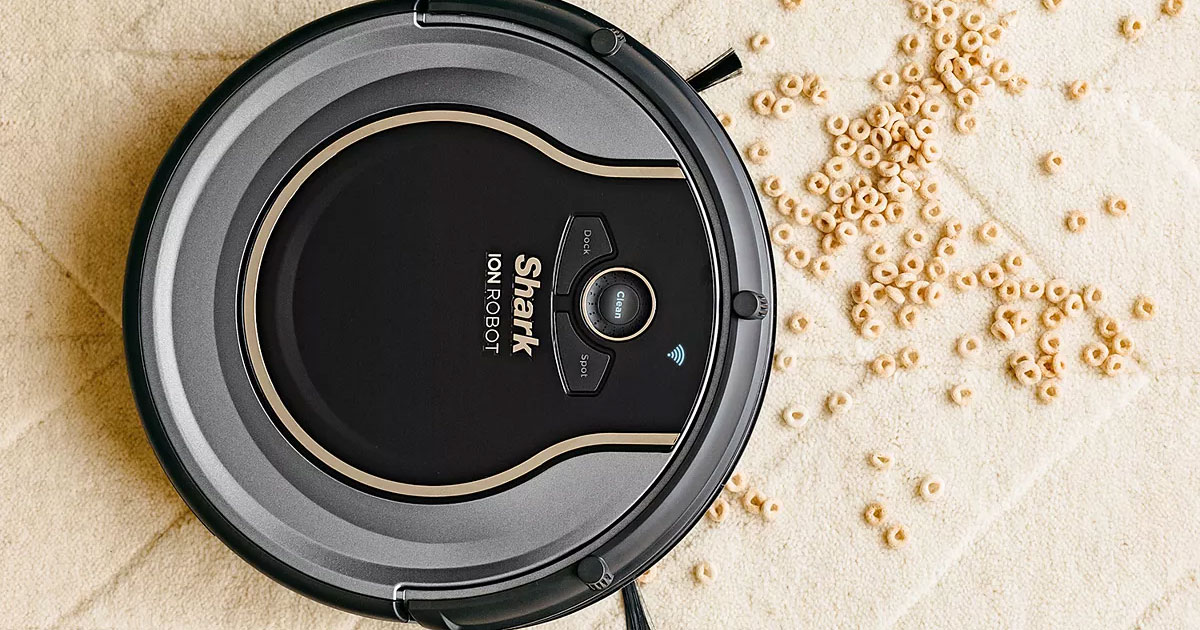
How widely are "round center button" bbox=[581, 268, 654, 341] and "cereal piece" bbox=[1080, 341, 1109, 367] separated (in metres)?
0.53

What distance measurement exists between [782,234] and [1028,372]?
320 mm

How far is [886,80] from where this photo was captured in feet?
3.27

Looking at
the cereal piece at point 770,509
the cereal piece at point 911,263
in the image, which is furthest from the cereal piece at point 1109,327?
the cereal piece at point 770,509

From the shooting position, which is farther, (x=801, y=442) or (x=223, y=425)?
(x=801, y=442)

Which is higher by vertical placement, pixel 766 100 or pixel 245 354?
pixel 766 100

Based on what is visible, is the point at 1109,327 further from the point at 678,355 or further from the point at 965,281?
the point at 678,355

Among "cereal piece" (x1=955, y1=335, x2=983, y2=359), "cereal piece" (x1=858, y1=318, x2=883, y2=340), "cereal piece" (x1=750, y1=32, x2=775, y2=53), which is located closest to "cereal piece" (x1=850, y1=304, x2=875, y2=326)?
"cereal piece" (x1=858, y1=318, x2=883, y2=340)

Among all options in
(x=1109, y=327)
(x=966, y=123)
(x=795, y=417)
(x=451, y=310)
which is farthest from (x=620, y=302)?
(x=1109, y=327)

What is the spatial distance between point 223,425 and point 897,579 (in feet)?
2.45

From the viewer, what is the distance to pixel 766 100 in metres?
0.99

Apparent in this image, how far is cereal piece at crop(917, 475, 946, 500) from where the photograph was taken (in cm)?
97

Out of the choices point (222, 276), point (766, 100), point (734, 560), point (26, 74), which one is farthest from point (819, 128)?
point (26, 74)

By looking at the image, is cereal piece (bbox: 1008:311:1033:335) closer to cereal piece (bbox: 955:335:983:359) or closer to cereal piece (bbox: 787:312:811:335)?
cereal piece (bbox: 955:335:983:359)

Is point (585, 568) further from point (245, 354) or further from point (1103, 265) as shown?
point (1103, 265)
